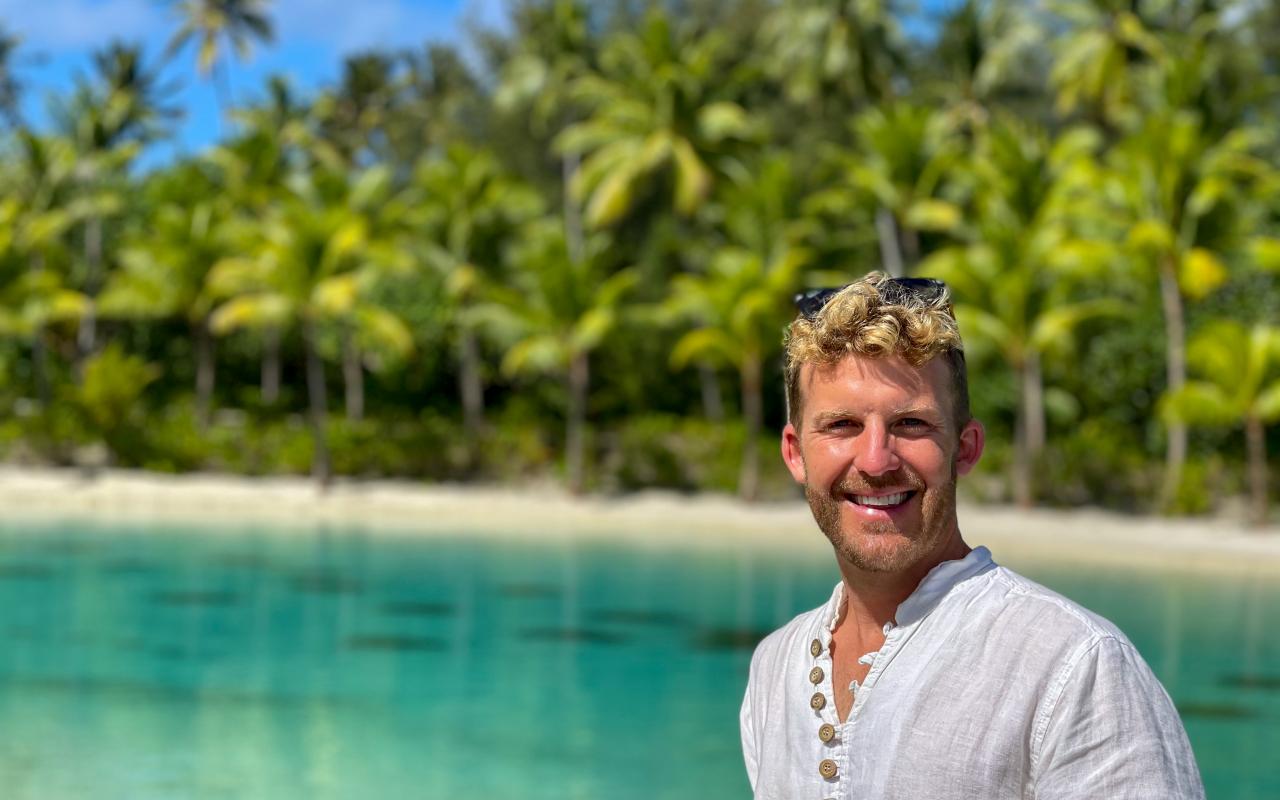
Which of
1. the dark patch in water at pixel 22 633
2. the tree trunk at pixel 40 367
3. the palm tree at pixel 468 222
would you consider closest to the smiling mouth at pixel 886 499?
the dark patch in water at pixel 22 633

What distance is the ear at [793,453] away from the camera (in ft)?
6.27

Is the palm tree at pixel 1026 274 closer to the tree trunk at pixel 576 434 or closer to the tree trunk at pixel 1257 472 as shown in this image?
the tree trunk at pixel 1257 472

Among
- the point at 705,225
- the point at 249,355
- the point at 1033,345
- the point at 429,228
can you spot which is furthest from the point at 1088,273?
the point at 249,355

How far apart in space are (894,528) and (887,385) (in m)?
0.17

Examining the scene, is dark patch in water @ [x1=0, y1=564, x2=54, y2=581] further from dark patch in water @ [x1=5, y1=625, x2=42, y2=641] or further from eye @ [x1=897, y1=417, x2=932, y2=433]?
eye @ [x1=897, y1=417, x2=932, y2=433]

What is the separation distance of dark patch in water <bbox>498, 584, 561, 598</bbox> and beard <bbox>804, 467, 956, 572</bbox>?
1780 cm

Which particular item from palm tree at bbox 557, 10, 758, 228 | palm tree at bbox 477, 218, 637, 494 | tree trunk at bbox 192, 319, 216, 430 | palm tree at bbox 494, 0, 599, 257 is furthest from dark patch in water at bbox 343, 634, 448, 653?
palm tree at bbox 494, 0, 599, 257

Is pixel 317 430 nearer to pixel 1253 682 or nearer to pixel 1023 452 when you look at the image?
pixel 1023 452

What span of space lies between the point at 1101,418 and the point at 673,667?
17.6m

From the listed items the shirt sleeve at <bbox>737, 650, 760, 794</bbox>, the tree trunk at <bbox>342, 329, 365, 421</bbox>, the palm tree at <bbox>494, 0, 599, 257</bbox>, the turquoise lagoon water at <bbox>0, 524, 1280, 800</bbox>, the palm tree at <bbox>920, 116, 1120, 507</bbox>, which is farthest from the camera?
the palm tree at <bbox>494, 0, 599, 257</bbox>

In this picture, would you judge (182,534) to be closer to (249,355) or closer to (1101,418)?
(249,355)

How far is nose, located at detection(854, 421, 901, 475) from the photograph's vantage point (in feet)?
5.80

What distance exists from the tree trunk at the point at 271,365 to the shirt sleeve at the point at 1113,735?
3453 centimetres

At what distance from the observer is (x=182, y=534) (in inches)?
976
